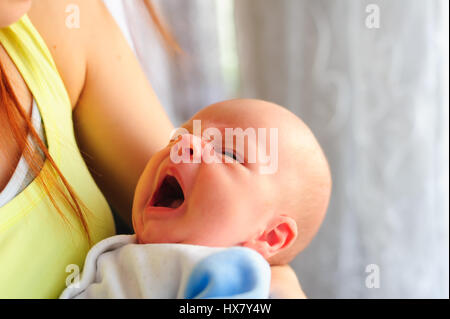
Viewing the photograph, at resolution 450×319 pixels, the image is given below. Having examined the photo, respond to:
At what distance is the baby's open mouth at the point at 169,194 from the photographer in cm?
91

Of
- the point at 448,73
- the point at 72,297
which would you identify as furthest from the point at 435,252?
the point at 72,297

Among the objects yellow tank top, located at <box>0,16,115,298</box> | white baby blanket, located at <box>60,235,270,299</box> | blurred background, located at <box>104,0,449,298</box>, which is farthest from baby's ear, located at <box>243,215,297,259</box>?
blurred background, located at <box>104,0,449,298</box>

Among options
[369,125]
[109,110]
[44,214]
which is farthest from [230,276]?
[369,125]

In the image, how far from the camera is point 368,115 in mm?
1514

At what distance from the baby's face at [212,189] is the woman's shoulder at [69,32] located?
230 millimetres

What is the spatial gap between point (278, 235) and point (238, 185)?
0.11 m

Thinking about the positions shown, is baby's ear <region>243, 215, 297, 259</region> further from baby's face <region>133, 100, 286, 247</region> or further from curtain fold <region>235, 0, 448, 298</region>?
curtain fold <region>235, 0, 448, 298</region>

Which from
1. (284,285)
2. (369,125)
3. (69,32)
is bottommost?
(284,285)

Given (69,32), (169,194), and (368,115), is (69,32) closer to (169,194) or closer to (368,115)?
(169,194)

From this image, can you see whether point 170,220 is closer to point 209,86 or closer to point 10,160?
point 10,160

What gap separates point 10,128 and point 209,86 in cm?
135

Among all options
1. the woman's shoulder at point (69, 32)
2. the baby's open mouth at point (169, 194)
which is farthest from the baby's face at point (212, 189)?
the woman's shoulder at point (69, 32)

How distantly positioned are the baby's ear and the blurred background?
2.14 feet

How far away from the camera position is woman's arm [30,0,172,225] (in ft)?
3.40
